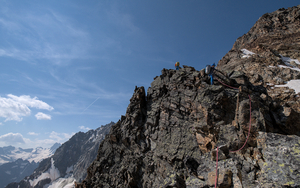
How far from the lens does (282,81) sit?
37312mm

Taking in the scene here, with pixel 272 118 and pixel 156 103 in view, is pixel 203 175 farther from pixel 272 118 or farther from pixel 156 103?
pixel 156 103

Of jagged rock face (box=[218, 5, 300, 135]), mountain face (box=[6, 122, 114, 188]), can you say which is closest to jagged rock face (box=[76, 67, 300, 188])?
jagged rock face (box=[218, 5, 300, 135])

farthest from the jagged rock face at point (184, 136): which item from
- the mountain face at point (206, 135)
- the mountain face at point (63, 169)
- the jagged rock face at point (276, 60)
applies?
the mountain face at point (63, 169)

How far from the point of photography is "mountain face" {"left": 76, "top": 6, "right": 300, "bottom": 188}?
11594 millimetres

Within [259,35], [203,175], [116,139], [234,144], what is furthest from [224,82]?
[259,35]

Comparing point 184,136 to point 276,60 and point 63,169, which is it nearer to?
point 276,60

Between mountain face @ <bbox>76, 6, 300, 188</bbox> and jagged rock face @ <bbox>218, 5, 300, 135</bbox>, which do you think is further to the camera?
jagged rock face @ <bbox>218, 5, 300, 135</bbox>

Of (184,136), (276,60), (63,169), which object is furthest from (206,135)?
(63,169)

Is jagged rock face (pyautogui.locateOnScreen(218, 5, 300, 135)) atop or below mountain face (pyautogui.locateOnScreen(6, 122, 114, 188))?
atop

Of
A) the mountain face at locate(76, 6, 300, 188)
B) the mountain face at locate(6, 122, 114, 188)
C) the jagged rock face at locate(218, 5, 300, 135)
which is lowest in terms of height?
the mountain face at locate(6, 122, 114, 188)

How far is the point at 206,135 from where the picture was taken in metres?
20.2

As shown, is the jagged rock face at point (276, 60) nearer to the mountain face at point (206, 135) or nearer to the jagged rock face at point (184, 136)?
the mountain face at point (206, 135)

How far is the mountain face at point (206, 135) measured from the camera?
1159cm

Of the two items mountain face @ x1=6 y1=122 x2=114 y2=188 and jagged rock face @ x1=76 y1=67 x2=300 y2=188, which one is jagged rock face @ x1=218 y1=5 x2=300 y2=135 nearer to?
jagged rock face @ x1=76 y1=67 x2=300 y2=188
